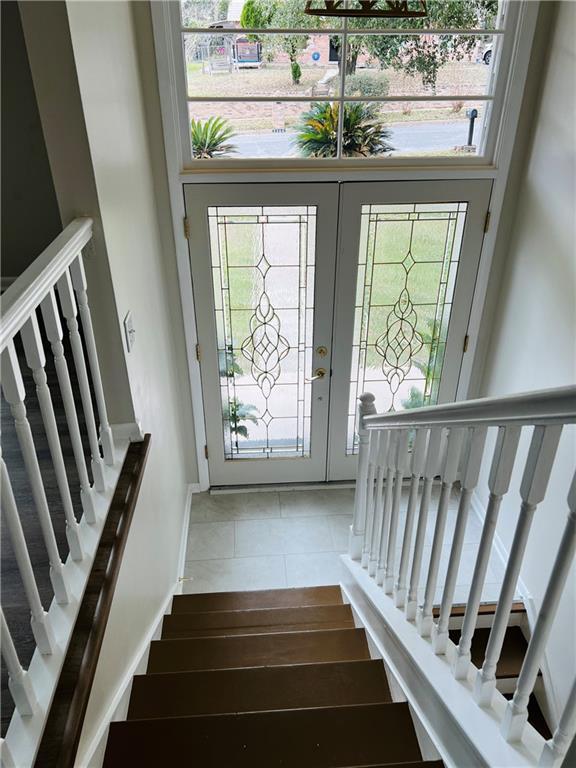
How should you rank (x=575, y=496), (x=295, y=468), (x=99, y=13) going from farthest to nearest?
(x=295, y=468)
(x=99, y=13)
(x=575, y=496)

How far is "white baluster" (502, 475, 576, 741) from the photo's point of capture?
101cm

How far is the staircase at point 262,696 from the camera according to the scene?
181cm

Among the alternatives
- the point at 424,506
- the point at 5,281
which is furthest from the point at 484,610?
the point at 5,281

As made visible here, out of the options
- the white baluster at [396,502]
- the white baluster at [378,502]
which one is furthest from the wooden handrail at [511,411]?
the white baluster at [378,502]

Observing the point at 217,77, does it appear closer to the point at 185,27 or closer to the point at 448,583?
the point at 185,27

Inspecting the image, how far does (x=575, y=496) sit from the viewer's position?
98 centimetres

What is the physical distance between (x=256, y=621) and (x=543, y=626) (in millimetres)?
2007

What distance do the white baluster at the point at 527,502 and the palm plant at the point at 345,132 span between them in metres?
2.50

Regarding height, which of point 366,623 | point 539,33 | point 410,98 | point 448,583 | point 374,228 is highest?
point 539,33

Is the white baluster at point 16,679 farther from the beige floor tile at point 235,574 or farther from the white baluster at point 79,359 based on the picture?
the beige floor tile at point 235,574

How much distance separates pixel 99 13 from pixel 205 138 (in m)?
1.14

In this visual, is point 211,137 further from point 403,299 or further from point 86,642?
point 86,642

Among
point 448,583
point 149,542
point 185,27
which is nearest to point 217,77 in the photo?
point 185,27

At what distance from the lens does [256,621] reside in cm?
290
